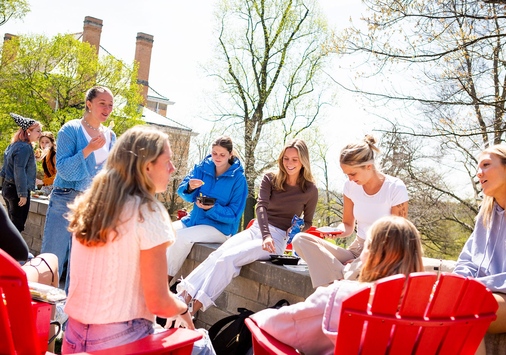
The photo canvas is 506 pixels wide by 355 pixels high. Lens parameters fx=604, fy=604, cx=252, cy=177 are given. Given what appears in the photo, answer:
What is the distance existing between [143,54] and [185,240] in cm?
4267

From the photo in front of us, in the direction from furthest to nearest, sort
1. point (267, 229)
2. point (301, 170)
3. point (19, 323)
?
1. point (301, 170)
2. point (267, 229)
3. point (19, 323)

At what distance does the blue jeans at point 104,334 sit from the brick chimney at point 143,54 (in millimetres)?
44659

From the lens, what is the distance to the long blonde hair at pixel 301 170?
5.43 metres

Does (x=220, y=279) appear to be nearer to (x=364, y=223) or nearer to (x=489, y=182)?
(x=364, y=223)

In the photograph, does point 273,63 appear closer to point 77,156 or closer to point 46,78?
point 46,78

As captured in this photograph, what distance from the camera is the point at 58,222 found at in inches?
209

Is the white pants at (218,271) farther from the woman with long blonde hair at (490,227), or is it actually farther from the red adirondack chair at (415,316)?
the red adirondack chair at (415,316)

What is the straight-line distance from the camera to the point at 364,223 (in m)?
4.69

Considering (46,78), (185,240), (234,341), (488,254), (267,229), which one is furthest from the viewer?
(46,78)

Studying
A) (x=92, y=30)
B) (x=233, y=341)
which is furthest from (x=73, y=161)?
(x=92, y=30)

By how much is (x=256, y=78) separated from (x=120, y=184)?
2874cm

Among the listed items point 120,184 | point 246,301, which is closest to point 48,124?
point 246,301

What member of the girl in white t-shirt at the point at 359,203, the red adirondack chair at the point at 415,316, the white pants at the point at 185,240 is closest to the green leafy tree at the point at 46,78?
the white pants at the point at 185,240

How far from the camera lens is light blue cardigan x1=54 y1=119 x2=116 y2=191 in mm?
5125
